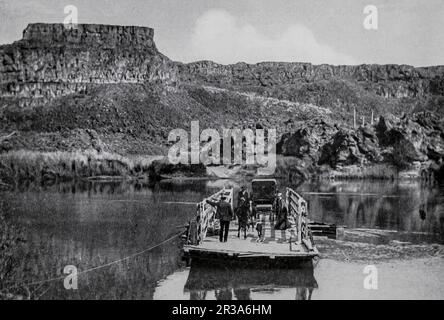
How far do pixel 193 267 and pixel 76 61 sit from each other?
14867cm

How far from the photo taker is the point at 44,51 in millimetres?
164375

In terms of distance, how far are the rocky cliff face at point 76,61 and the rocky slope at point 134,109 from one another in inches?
10.2

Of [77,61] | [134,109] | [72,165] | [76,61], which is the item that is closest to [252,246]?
[72,165]

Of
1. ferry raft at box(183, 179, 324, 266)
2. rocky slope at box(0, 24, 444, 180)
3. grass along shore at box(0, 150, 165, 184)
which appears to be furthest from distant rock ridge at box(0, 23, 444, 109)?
ferry raft at box(183, 179, 324, 266)

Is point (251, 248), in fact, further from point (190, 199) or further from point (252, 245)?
point (190, 199)

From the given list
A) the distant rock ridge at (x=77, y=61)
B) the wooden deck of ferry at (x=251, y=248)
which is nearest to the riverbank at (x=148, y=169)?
the wooden deck of ferry at (x=251, y=248)

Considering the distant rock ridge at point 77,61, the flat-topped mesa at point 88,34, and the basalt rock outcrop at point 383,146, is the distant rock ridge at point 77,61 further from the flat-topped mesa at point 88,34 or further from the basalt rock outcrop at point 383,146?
the basalt rock outcrop at point 383,146

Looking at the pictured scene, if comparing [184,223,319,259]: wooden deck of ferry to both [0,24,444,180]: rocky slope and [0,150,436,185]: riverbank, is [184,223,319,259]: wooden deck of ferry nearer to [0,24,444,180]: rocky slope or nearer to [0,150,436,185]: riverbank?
[0,150,436,185]: riverbank

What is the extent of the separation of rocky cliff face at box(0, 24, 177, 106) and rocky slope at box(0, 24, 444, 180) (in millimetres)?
260

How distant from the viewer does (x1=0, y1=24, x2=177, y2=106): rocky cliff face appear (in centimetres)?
15762

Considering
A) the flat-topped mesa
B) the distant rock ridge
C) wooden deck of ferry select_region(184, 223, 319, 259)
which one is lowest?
wooden deck of ferry select_region(184, 223, 319, 259)

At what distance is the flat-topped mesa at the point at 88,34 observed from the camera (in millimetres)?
167875
